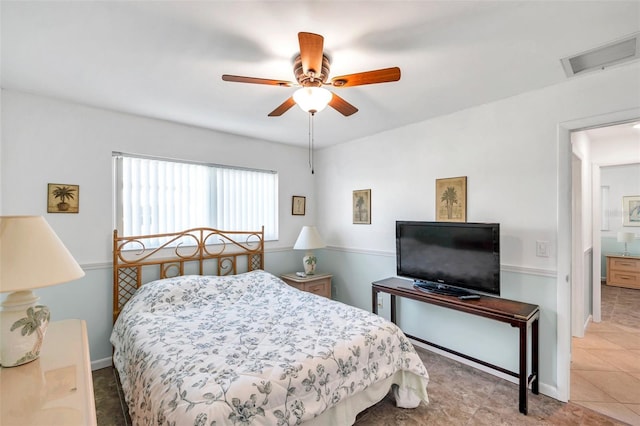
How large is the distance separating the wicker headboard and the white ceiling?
1.44 meters

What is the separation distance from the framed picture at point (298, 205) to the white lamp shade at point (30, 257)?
10.3ft

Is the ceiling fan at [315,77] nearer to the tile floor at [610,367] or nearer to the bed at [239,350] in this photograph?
the bed at [239,350]

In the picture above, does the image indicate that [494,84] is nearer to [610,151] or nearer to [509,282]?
[509,282]

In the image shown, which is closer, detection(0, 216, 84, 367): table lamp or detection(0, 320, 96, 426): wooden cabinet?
detection(0, 320, 96, 426): wooden cabinet

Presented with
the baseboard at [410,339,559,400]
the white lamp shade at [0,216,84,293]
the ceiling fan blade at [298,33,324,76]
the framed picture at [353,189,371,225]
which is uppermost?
the ceiling fan blade at [298,33,324,76]

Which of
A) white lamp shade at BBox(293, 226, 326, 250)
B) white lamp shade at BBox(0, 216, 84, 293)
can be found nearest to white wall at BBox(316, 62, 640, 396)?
white lamp shade at BBox(293, 226, 326, 250)

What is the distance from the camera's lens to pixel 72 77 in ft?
7.20

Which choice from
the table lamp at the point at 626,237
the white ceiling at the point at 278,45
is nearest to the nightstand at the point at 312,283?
the white ceiling at the point at 278,45

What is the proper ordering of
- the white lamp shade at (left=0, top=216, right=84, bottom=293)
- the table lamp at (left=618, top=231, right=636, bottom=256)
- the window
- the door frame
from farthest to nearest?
the table lamp at (left=618, top=231, right=636, bottom=256) < the window < the door frame < the white lamp shade at (left=0, top=216, right=84, bottom=293)

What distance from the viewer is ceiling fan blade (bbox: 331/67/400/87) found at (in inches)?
64.0

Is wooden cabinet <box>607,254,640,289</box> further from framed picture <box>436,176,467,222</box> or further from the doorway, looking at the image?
framed picture <box>436,176,467,222</box>

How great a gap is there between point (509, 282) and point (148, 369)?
2.89 m

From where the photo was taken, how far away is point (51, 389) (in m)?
1.08

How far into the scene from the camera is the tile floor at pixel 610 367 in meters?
2.21
